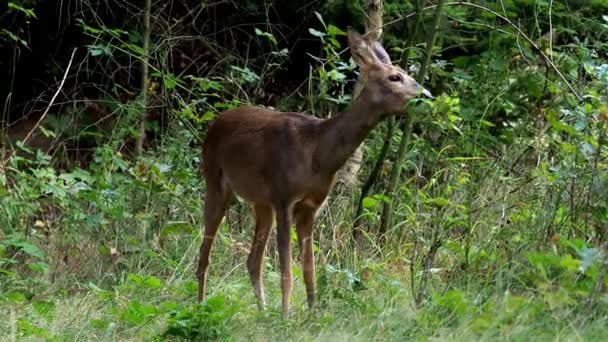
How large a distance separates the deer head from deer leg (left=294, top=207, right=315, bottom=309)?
902 millimetres

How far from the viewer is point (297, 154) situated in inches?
315

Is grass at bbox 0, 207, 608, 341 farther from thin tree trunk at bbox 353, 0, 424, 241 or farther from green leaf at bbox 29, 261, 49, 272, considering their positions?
thin tree trunk at bbox 353, 0, 424, 241

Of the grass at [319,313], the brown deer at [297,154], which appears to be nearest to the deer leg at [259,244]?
the brown deer at [297,154]

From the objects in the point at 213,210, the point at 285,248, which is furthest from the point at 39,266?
the point at 285,248

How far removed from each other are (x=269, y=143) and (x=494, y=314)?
257 centimetres

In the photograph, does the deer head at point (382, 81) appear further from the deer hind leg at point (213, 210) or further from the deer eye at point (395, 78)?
the deer hind leg at point (213, 210)

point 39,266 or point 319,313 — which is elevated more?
point 319,313

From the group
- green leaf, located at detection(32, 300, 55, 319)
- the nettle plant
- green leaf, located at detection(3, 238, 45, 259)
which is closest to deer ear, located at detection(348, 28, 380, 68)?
the nettle plant

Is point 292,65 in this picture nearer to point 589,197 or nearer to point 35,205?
point 35,205

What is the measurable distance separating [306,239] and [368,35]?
1.94 metres

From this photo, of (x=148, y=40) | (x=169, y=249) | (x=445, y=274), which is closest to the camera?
(x=445, y=274)

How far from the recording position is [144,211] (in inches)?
383

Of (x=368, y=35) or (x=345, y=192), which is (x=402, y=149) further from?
(x=368, y=35)

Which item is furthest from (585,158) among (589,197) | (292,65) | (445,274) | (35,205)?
(292,65)
